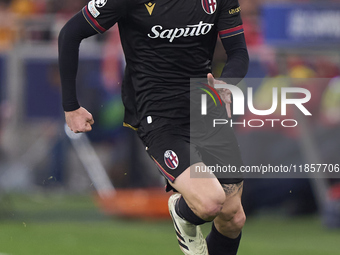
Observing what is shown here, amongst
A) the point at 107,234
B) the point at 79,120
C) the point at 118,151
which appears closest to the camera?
the point at 79,120

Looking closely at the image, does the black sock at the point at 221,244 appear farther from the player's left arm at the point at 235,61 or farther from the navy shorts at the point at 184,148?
the player's left arm at the point at 235,61

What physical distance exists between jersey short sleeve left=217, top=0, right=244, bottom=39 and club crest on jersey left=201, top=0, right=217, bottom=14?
0.30 feet

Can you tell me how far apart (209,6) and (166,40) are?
0.40 metres

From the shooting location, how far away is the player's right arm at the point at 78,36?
530 centimetres

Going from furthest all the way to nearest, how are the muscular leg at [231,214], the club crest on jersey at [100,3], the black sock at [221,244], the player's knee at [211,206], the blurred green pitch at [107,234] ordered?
the blurred green pitch at [107,234] → the black sock at [221,244] → the muscular leg at [231,214] → the club crest on jersey at [100,3] → the player's knee at [211,206]

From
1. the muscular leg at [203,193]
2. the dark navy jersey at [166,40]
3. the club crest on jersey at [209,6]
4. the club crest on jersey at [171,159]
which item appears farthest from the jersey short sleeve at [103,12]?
the muscular leg at [203,193]

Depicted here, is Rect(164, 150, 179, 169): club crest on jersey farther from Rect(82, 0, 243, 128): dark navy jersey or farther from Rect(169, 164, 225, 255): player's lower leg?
Rect(82, 0, 243, 128): dark navy jersey

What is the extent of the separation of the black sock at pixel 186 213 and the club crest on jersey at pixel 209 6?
1408 mm

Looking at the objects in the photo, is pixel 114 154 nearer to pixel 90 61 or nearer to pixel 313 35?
pixel 90 61

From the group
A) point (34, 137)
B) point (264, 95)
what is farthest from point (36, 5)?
point (264, 95)

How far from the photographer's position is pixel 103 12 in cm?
529

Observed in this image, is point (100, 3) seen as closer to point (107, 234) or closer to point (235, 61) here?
point (235, 61)

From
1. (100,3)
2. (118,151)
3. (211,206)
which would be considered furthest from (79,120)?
(118,151)

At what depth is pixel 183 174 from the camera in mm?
5262
